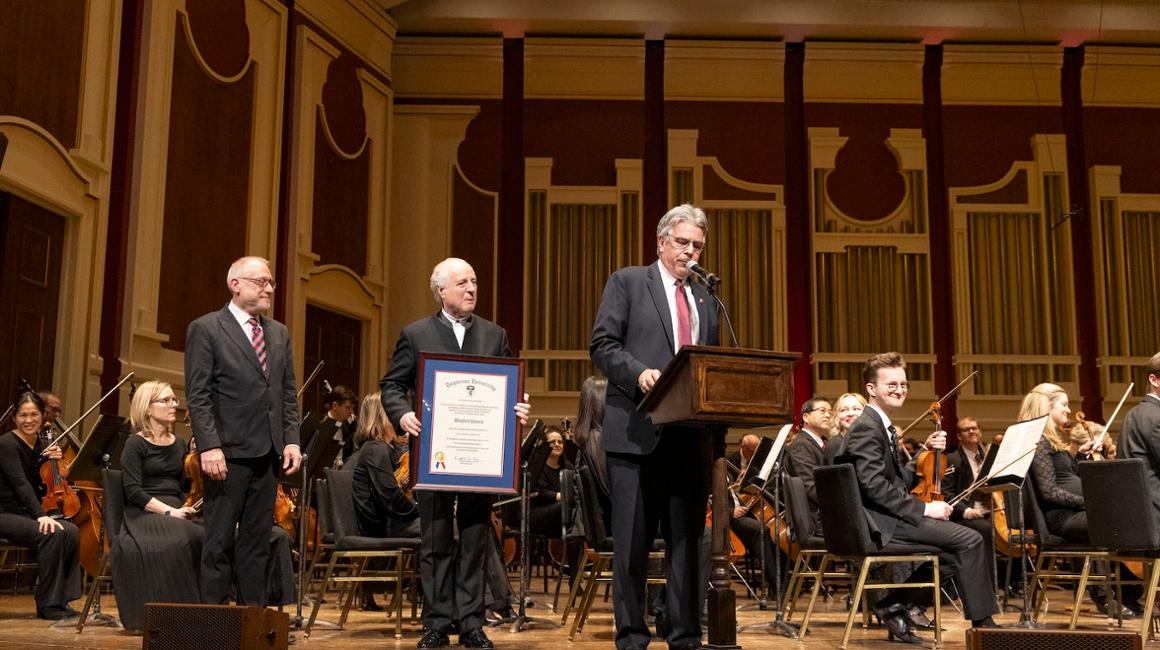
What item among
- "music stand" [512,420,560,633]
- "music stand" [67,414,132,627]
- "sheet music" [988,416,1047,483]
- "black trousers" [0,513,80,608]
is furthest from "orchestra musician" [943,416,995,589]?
"black trousers" [0,513,80,608]

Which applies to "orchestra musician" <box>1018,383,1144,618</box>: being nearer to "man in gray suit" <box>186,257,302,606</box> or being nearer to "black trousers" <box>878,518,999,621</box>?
"black trousers" <box>878,518,999,621</box>

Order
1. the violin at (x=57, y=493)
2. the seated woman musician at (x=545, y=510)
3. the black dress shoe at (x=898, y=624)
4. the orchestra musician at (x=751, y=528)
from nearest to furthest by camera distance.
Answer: the black dress shoe at (x=898, y=624) → the violin at (x=57, y=493) → the orchestra musician at (x=751, y=528) → the seated woman musician at (x=545, y=510)

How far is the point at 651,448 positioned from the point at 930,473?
2747 mm

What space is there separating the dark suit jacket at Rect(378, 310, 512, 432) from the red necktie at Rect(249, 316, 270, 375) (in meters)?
0.41

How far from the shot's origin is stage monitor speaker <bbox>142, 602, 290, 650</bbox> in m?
3.11

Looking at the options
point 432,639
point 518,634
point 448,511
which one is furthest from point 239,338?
point 518,634

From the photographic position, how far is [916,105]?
1166cm

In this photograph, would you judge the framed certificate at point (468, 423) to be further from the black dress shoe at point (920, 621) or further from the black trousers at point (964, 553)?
the black dress shoe at point (920, 621)

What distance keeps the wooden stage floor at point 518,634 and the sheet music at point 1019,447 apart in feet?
2.34

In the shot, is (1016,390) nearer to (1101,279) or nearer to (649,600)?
(1101,279)

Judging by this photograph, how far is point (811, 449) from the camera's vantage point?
6266 millimetres

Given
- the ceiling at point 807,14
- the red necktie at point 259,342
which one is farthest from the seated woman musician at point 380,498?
the ceiling at point 807,14

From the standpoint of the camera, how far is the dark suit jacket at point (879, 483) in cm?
439

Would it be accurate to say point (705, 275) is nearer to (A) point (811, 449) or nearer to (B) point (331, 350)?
(A) point (811, 449)
